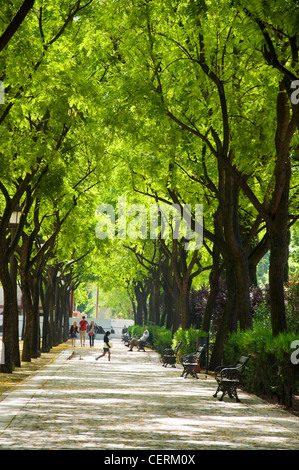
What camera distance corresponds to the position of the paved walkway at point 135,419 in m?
8.77

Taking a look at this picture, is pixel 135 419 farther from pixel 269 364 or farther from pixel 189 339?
pixel 189 339

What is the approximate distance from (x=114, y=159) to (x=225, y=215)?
7249mm

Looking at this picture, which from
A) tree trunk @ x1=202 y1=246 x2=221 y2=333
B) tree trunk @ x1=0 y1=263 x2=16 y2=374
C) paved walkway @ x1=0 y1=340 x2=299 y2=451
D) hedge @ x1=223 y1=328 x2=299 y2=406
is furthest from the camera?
tree trunk @ x1=202 y1=246 x2=221 y2=333

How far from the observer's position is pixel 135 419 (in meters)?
11.2

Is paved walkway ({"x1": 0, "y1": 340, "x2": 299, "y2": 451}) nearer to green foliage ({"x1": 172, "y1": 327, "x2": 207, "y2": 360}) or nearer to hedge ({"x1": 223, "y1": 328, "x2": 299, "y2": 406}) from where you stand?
hedge ({"x1": 223, "y1": 328, "x2": 299, "y2": 406})

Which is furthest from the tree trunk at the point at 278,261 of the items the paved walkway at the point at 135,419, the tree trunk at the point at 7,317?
the tree trunk at the point at 7,317

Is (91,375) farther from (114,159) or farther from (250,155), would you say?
(250,155)

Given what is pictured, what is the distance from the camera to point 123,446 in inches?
332

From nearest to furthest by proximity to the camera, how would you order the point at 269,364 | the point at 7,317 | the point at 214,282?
1. the point at 269,364
2. the point at 7,317
3. the point at 214,282

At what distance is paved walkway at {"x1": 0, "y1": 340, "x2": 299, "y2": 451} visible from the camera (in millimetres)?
8773

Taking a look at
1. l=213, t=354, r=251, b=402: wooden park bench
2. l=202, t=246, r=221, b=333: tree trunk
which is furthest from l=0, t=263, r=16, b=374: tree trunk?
l=202, t=246, r=221, b=333: tree trunk

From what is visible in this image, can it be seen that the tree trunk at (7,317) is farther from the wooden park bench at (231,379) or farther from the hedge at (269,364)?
the wooden park bench at (231,379)

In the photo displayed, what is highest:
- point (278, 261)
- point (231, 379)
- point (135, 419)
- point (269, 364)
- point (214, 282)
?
point (214, 282)

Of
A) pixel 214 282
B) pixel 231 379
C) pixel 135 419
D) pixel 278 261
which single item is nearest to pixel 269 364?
pixel 231 379
